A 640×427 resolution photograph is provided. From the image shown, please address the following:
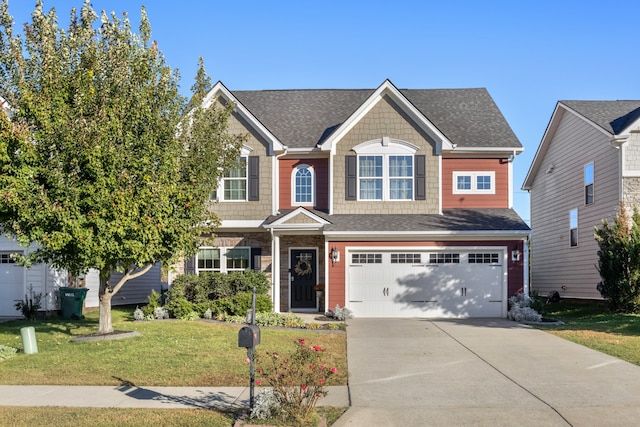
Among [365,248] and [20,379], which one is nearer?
[20,379]

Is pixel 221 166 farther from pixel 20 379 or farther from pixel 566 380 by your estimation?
pixel 566 380

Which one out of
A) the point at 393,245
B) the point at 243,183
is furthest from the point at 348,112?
the point at 393,245

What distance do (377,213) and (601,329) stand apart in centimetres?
776

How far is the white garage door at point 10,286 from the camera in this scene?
68.6ft

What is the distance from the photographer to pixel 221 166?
16328 mm

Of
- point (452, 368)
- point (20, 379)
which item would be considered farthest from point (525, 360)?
point (20, 379)

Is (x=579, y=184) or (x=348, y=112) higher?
(x=348, y=112)

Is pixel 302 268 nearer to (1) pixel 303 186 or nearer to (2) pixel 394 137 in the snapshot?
(1) pixel 303 186

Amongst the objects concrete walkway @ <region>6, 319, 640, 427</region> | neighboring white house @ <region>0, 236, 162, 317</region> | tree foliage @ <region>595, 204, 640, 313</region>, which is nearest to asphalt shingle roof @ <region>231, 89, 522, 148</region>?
tree foliage @ <region>595, 204, 640, 313</region>

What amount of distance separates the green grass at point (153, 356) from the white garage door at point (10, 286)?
14.5 feet

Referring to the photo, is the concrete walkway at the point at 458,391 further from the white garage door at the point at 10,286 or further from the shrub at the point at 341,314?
the white garage door at the point at 10,286

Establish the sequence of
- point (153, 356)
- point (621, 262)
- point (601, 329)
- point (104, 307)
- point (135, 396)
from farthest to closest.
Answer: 1. point (621, 262)
2. point (601, 329)
3. point (104, 307)
4. point (153, 356)
5. point (135, 396)

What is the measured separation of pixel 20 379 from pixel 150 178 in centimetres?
482

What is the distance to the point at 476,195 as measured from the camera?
2169 cm
